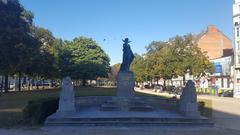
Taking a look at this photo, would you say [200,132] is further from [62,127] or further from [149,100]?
[149,100]

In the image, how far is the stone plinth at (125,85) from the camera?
24.2 meters

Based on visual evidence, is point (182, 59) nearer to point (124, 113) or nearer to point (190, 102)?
point (190, 102)

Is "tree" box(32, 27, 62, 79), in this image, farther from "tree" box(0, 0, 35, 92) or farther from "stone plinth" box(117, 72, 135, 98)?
"stone plinth" box(117, 72, 135, 98)

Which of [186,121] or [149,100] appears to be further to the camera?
[149,100]

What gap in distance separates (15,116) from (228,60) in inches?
2845

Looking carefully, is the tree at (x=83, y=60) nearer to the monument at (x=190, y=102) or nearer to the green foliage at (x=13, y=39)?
the green foliage at (x=13, y=39)

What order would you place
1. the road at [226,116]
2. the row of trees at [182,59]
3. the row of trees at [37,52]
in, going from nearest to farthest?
the road at [226,116] → the row of trees at [37,52] → the row of trees at [182,59]

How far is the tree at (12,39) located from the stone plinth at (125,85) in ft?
44.4

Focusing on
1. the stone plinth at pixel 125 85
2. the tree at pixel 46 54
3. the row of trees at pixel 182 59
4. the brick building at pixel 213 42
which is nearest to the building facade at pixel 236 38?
the row of trees at pixel 182 59

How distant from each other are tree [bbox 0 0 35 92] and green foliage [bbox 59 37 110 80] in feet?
122

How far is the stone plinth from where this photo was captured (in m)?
24.2

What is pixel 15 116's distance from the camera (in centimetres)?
2033

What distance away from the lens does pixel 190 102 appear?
777 inches

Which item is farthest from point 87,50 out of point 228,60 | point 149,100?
point 149,100
